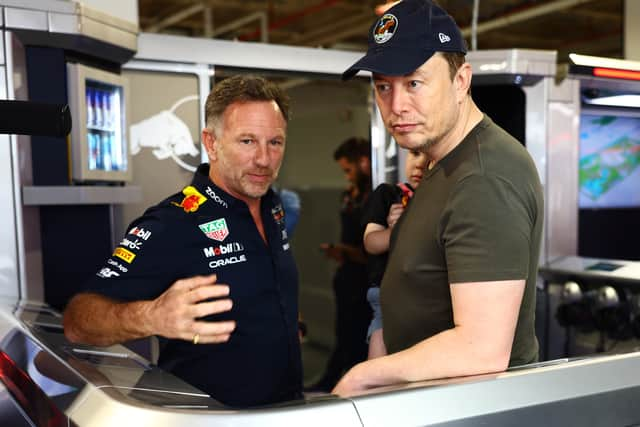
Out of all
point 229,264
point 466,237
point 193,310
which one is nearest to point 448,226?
point 466,237

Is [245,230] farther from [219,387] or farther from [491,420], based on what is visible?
[491,420]

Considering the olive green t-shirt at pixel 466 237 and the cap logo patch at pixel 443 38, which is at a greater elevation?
the cap logo patch at pixel 443 38

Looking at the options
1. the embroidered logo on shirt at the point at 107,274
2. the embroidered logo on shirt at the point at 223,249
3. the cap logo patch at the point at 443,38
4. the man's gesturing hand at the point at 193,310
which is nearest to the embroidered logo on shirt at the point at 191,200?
the embroidered logo on shirt at the point at 223,249

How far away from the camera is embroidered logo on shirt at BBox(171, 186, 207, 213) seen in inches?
58.2

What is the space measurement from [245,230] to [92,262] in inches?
40.5

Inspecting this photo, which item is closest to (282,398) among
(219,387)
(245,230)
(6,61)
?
(219,387)

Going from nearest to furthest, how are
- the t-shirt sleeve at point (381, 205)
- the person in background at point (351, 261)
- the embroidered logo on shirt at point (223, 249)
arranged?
the embroidered logo on shirt at point (223, 249) < the t-shirt sleeve at point (381, 205) < the person in background at point (351, 261)

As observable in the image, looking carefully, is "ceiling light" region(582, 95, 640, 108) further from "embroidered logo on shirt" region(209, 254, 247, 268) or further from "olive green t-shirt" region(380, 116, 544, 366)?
"embroidered logo on shirt" region(209, 254, 247, 268)

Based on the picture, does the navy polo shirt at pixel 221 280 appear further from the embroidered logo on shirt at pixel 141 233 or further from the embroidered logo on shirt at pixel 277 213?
the embroidered logo on shirt at pixel 277 213

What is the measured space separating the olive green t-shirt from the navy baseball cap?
0.52 feet

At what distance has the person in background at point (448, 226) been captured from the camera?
917 millimetres

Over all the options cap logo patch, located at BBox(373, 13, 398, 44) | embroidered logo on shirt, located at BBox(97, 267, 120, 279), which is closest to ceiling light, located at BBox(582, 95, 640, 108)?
cap logo patch, located at BBox(373, 13, 398, 44)

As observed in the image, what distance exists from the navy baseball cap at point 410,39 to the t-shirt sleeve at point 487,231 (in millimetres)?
217

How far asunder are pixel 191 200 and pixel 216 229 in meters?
0.10
